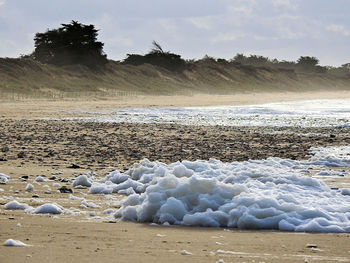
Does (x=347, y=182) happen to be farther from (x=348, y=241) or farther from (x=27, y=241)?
(x=27, y=241)

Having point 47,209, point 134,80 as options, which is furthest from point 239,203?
point 134,80

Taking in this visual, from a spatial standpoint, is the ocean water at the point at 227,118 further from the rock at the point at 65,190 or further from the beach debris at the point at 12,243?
the beach debris at the point at 12,243

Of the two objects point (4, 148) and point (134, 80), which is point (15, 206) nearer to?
point (4, 148)

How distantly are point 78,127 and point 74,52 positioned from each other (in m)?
50.2

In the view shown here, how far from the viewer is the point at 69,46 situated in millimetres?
69750

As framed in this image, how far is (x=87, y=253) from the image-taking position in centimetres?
471

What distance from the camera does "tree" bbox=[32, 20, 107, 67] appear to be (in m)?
67.9

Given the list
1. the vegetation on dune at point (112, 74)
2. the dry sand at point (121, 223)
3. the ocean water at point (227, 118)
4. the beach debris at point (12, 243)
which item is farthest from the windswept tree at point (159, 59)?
the beach debris at point (12, 243)

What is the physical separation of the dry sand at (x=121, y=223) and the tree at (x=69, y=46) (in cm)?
5109

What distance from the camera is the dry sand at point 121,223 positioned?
4762mm

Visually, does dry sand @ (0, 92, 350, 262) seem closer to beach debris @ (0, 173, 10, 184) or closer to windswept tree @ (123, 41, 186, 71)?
beach debris @ (0, 173, 10, 184)

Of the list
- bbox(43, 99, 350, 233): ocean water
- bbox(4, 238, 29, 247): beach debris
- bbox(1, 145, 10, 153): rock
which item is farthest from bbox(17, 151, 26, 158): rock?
bbox(4, 238, 29, 247): beach debris

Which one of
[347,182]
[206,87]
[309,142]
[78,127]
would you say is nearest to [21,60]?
[206,87]

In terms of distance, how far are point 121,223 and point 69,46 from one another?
6548 cm
